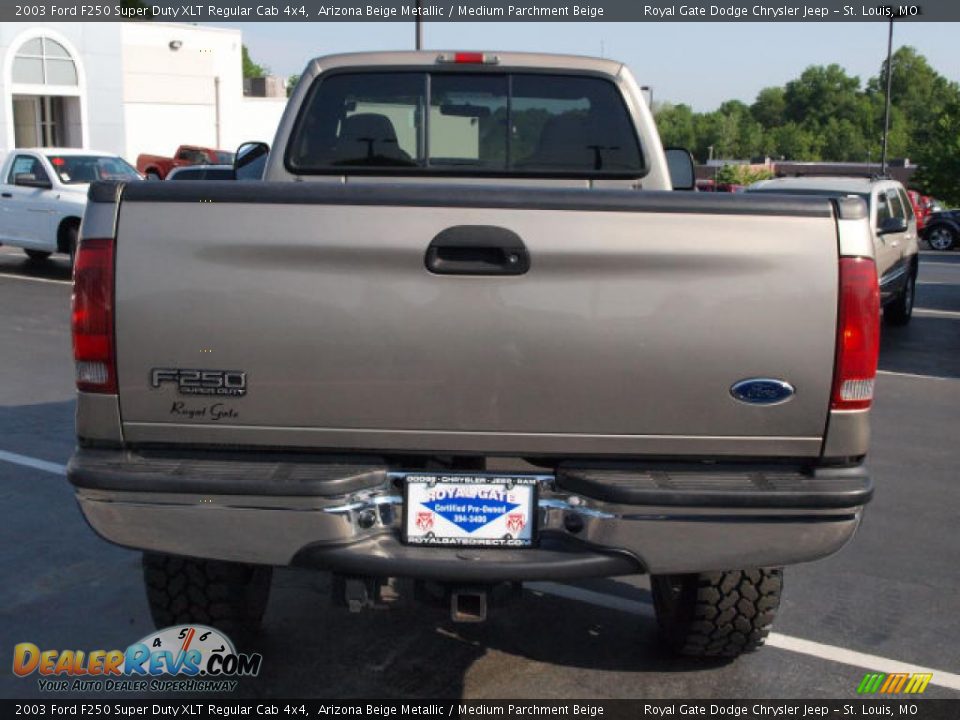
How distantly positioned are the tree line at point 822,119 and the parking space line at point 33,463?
110 meters

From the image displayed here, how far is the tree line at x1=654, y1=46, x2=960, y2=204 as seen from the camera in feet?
421

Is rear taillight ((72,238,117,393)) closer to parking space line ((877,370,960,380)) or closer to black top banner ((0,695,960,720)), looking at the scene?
black top banner ((0,695,960,720))

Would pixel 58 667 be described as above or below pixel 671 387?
below

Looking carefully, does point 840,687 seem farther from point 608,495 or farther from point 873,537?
point 873,537

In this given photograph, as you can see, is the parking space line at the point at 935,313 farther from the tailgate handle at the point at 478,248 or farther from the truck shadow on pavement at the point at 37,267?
the tailgate handle at the point at 478,248

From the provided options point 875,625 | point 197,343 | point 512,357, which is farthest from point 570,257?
point 875,625

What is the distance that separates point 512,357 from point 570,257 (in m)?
0.33

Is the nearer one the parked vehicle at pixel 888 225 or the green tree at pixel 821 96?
the parked vehicle at pixel 888 225

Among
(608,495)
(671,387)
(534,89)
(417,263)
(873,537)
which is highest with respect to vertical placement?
(534,89)

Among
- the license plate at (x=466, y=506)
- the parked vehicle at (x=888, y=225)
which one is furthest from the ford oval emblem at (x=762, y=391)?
the parked vehicle at (x=888, y=225)

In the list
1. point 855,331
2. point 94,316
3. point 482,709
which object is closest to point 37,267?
point 94,316

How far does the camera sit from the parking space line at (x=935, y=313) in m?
15.4

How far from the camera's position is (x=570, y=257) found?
3.26 m

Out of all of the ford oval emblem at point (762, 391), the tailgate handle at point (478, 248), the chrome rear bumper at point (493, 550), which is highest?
the tailgate handle at point (478, 248)
